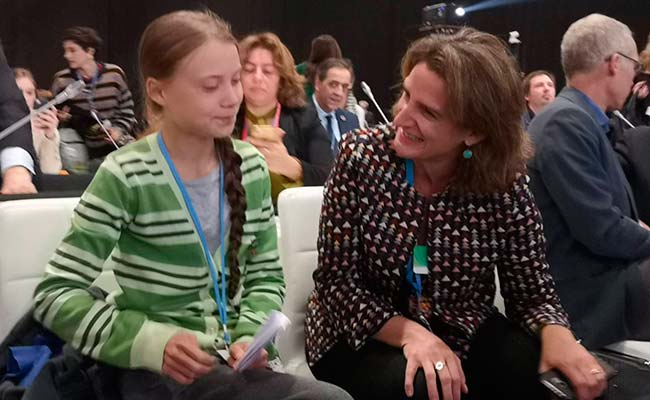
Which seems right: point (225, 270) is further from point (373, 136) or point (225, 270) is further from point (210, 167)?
point (373, 136)

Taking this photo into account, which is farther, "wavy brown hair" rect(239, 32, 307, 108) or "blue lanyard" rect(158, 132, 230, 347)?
"wavy brown hair" rect(239, 32, 307, 108)

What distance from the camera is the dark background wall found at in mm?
7262

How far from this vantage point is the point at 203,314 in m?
1.31

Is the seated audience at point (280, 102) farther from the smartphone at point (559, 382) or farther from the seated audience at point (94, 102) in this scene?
the seated audience at point (94, 102)

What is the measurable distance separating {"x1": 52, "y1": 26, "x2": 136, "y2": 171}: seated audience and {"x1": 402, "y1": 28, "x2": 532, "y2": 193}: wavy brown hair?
9.67ft

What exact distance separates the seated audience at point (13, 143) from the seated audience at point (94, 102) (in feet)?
7.02

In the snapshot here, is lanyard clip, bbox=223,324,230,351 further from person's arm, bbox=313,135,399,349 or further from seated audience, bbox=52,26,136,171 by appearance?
seated audience, bbox=52,26,136,171

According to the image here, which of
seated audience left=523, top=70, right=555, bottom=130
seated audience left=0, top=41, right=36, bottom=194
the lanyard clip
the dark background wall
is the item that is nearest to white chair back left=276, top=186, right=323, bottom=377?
the lanyard clip

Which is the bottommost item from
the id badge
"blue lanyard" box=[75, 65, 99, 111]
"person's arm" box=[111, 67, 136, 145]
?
"person's arm" box=[111, 67, 136, 145]

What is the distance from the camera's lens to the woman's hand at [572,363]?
4.54 ft

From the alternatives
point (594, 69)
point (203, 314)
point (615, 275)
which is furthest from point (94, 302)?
point (594, 69)

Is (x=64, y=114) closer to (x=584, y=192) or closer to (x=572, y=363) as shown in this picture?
(x=584, y=192)

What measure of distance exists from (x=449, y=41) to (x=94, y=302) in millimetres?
784

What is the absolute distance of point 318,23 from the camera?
8.64 metres
